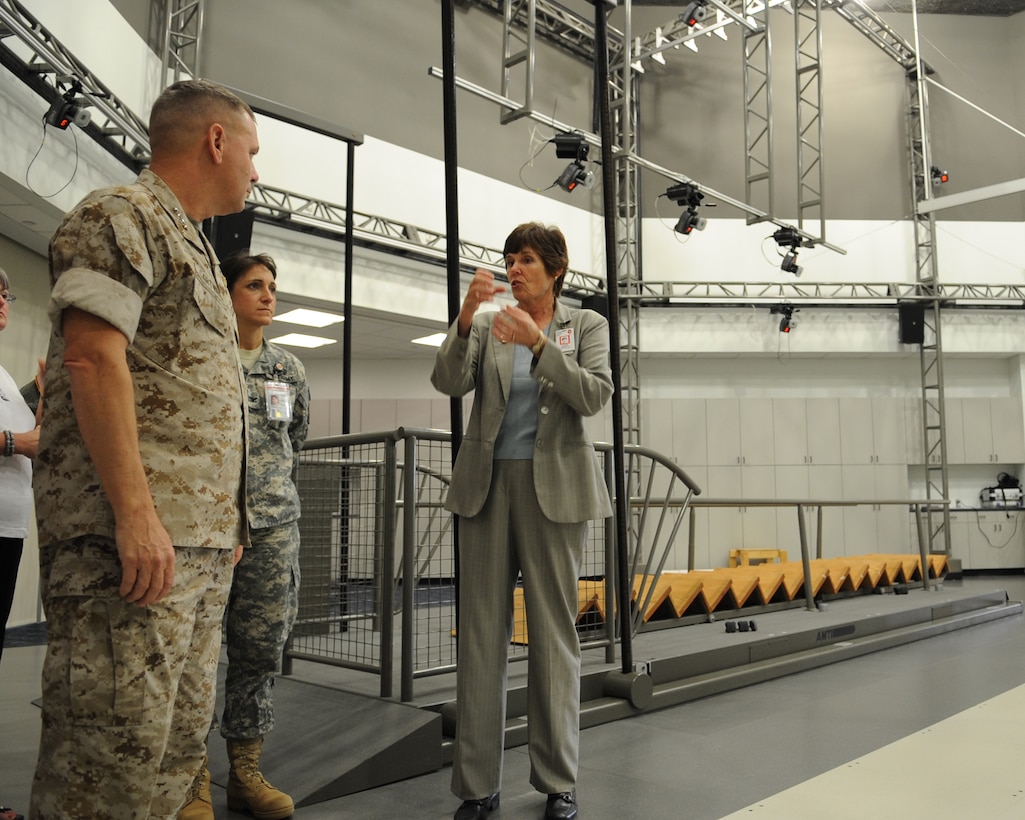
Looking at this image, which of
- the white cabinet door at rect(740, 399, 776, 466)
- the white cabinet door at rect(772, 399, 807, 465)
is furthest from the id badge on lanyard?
the white cabinet door at rect(772, 399, 807, 465)

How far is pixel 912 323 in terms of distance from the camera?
11.5 metres

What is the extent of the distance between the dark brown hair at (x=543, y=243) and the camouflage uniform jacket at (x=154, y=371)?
0.94m

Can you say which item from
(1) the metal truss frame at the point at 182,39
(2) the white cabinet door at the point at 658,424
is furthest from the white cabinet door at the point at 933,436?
(1) the metal truss frame at the point at 182,39

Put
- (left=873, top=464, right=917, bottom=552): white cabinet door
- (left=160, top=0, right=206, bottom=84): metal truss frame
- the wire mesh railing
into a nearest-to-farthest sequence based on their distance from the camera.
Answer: the wire mesh railing, (left=160, top=0, right=206, bottom=84): metal truss frame, (left=873, top=464, right=917, bottom=552): white cabinet door

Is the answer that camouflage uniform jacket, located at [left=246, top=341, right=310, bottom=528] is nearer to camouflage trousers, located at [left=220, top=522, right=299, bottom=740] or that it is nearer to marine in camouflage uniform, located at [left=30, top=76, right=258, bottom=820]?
camouflage trousers, located at [left=220, top=522, right=299, bottom=740]

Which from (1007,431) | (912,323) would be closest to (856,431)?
(912,323)

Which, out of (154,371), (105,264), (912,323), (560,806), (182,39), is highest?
(182,39)

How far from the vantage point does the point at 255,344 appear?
87.8 inches

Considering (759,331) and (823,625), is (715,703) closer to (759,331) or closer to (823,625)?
(823,625)

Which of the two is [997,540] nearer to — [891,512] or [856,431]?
[891,512]

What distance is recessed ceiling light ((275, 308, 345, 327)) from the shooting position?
28.7 feet

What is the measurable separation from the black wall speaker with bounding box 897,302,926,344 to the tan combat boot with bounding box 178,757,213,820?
11.5 metres

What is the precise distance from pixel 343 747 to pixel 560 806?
66cm

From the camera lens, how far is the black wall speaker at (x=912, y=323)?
37.6 feet
